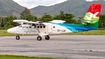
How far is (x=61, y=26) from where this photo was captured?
37.8 m

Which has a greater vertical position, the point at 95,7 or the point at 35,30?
the point at 95,7

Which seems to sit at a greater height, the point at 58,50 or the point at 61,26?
the point at 61,26

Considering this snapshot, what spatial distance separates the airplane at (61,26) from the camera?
37000mm

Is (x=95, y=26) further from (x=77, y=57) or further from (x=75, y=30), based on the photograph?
(x=77, y=57)

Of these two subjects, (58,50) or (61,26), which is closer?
(58,50)

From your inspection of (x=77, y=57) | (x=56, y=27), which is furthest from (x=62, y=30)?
(x=77, y=57)

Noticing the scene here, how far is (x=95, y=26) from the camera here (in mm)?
36875

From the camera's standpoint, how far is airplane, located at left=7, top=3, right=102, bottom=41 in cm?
3700

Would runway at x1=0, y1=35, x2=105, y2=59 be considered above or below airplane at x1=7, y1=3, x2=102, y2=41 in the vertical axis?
below

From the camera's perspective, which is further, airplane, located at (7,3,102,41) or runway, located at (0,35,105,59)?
airplane, located at (7,3,102,41)

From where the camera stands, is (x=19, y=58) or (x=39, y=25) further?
(x=39, y=25)

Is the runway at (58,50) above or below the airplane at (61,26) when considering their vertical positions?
below

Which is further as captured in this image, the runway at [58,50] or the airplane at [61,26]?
the airplane at [61,26]

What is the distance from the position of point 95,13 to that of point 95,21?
113 centimetres
